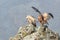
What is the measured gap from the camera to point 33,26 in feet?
248

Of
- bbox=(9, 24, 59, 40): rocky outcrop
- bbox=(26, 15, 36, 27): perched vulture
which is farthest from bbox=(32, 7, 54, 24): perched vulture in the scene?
bbox=(26, 15, 36, 27): perched vulture

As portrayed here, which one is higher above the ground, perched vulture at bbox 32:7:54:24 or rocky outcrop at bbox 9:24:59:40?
perched vulture at bbox 32:7:54:24

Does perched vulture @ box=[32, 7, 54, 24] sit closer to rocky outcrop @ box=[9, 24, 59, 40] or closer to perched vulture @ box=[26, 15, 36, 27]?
rocky outcrop @ box=[9, 24, 59, 40]

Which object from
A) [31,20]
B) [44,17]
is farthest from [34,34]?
[31,20]

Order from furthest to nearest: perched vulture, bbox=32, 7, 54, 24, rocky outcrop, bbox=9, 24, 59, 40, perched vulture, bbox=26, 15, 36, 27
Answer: perched vulture, bbox=26, 15, 36, 27, rocky outcrop, bbox=9, 24, 59, 40, perched vulture, bbox=32, 7, 54, 24

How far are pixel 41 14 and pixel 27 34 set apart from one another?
5.66 metres

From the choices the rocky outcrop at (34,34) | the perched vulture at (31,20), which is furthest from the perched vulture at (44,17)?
the perched vulture at (31,20)

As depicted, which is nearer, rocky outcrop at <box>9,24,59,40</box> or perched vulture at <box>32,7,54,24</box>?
perched vulture at <box>32,7,54,24</box>

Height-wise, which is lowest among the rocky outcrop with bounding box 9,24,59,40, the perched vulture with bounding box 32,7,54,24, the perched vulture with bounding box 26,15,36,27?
the rocky outcrop with bounding box 9,24,59,40

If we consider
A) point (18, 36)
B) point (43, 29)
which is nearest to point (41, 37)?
point (43, 29)

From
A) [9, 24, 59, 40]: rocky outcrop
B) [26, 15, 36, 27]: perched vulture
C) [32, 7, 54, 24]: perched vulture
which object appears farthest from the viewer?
[26, 15, 36, 27]: perched vulture

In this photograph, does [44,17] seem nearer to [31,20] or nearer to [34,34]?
[34,34]

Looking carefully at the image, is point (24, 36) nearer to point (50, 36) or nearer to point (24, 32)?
point (24, 32)

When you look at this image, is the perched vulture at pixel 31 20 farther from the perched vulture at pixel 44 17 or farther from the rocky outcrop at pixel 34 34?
the perched vulture at pixel 44 17
